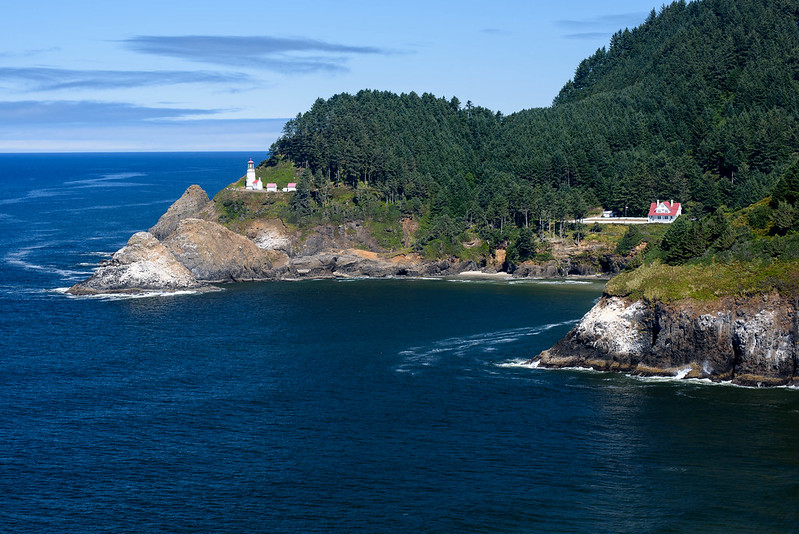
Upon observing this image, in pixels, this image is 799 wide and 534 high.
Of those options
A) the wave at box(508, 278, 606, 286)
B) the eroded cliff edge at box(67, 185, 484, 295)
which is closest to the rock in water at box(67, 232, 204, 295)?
the eroded cliff edge at box(67, 185, 484, 295)

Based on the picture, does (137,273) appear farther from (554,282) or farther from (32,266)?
(554,282)

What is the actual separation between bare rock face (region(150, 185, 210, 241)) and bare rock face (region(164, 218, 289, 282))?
32336 mm

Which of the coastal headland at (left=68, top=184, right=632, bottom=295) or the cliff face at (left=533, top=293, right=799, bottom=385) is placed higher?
the coastal headland at (left=68, top=184, right=632, bottom=295)

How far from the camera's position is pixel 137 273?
148m

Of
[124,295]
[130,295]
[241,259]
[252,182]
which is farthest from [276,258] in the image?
[252,182]

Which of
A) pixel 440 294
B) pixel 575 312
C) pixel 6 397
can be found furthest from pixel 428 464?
pixel 440 294

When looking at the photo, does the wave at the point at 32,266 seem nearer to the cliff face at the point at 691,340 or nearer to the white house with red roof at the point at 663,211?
the cliff face at the point at 691,340

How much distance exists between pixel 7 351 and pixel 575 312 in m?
71.7

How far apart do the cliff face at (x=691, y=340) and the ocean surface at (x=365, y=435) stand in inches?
109

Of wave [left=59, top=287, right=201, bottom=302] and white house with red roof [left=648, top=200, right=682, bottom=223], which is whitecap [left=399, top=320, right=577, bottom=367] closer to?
wave [left=59, top=287, right=201, bottom=302]

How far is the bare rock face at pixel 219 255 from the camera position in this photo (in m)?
155

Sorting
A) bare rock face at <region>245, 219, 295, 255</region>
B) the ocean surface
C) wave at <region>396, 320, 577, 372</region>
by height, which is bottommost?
the ocean surface

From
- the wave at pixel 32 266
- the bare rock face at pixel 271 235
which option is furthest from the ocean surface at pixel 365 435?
the bare rock face at pixel 271 235

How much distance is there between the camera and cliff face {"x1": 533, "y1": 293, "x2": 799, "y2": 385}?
88062mm
